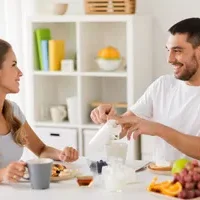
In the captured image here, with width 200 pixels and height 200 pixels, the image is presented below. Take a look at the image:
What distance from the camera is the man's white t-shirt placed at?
2953 mm

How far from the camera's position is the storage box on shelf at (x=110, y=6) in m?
3.97

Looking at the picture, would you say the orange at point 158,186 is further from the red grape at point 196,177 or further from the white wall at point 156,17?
the white wall at point 156,17

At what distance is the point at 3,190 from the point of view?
7.45ft

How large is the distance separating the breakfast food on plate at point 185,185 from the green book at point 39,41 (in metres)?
2.24

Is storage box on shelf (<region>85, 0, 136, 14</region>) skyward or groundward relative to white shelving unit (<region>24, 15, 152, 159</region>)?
skyward

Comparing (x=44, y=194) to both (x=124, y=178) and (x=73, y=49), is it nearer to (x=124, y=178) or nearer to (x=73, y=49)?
(x=124, y=178)

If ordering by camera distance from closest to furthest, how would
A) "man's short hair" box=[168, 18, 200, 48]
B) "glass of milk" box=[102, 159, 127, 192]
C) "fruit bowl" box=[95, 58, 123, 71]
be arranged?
"glass of milk" box=[102, 159, 127, 192] < "man's short hair" box=[168, 18, 200, 48] < "fruit bowl" box=[95, 58, 123, 71]

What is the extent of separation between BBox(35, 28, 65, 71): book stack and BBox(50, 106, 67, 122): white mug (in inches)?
10.8

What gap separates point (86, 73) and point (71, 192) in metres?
1.93

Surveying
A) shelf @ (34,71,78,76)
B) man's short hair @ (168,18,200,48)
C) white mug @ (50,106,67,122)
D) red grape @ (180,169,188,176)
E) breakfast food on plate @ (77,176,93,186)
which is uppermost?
man's short hair @ (168,18,200,48)

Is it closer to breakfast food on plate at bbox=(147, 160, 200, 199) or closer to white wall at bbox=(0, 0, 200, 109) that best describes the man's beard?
breakfast food on plate at bbox=(147, 160, 200, 199)

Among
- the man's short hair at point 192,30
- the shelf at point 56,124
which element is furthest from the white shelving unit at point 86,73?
the man's short hair at point 192,30

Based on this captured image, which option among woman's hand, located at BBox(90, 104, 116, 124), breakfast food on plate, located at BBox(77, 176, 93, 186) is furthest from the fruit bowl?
breakfast food on plate, located at BBox(77, 176, 93, 186)

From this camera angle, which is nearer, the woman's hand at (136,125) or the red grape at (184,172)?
the red grape at (184,172)
